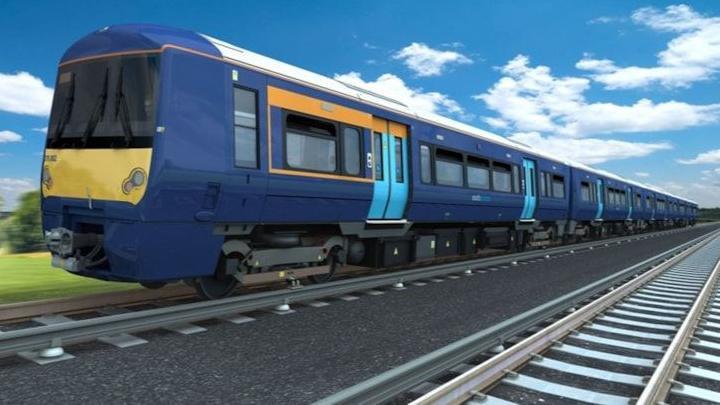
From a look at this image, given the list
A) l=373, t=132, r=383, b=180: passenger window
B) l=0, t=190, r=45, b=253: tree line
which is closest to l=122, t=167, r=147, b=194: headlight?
Answer: l=373, t=132, r=383, b=180: passenger window

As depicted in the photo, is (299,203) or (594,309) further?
(299,203)

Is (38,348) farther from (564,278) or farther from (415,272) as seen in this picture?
(564,278)

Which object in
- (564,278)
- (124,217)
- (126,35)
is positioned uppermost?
(126,35)

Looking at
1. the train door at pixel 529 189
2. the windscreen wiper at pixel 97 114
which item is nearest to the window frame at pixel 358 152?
the windscreen wiper at pixel 97 114

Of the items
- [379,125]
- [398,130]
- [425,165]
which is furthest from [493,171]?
[379,125]

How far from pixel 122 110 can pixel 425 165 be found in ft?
20.3

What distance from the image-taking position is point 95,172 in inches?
229

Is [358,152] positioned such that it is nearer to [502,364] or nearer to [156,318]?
[156,318]

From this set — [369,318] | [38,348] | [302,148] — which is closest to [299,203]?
[302,148]

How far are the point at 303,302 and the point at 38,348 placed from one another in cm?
333

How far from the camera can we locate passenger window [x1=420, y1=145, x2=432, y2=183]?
10320mm

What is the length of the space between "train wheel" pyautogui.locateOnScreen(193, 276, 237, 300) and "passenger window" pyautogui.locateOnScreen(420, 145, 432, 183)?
473 centimetres

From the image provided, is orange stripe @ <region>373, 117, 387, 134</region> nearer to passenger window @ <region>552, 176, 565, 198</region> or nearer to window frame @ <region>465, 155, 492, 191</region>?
window frame @ <region>465, 155, 492, 191</region>

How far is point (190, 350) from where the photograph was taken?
15.7 ft
